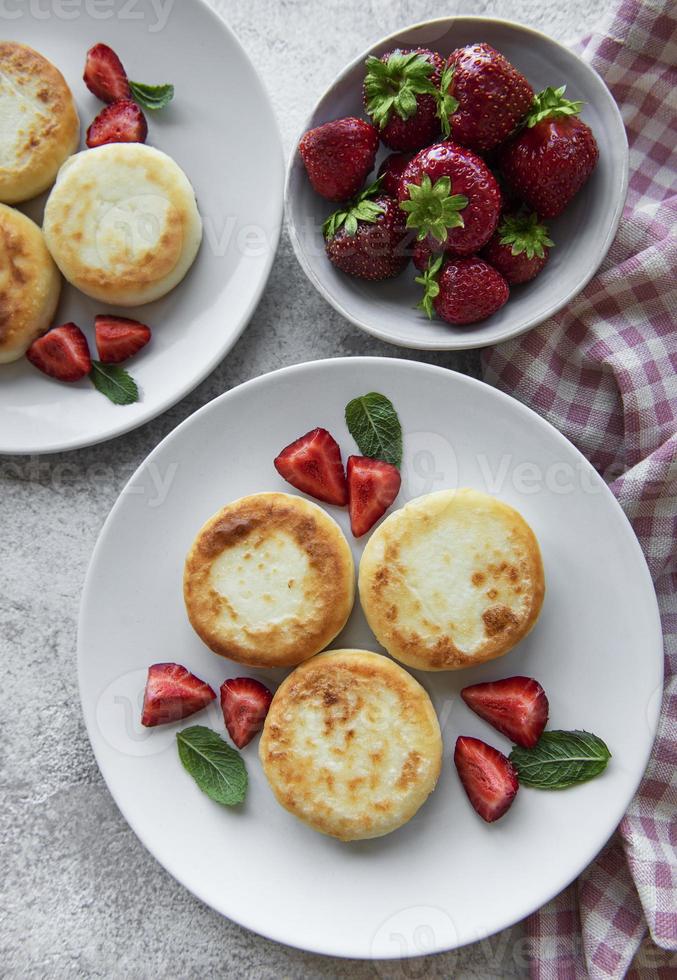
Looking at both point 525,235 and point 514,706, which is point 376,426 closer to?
point 525,235

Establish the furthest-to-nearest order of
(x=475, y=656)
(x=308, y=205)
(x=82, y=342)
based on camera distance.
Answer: (x=82, y=342) < (x=308, y=205) < (x=475, y=656)

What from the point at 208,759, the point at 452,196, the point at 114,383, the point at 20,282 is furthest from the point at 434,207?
the point at 208,759

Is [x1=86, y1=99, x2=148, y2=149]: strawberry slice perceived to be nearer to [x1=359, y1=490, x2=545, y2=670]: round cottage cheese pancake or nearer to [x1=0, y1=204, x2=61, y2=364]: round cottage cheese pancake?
[x1=0, y1=204, x2=61, y2=364]: round cottage cheese pancake

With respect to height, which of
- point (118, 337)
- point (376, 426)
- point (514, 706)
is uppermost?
point (376, 426)

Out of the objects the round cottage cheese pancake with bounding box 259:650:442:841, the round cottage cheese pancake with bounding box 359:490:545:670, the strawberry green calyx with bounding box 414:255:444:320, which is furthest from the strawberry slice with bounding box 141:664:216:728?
the strawberry green calyx with bounding box 414:255:444:320

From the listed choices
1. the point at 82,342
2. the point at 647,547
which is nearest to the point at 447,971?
the point at 647,547

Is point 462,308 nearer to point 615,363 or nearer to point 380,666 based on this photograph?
point 615,363
